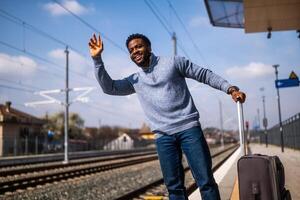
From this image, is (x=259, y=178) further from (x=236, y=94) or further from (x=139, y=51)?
(x=139, y=51)

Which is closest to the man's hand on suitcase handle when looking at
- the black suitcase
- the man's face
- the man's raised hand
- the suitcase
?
the suitcase

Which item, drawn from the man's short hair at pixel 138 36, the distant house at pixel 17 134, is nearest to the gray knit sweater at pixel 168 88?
the man's short hair at pixel 138 36

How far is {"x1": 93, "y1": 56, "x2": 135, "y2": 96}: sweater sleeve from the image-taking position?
11.4 feet

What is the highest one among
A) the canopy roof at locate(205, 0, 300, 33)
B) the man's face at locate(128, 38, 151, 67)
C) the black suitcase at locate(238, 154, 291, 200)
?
the canopy roof at locate(205, 0, 300, 33)

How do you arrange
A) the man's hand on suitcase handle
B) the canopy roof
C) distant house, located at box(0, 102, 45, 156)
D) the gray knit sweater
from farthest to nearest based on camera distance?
distant house, located at box(0, 102, 45, 156), the canopy roof, the gray knit sweater, the man's hand on suitcase handle

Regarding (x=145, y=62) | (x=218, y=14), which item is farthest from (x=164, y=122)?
(x=218, y=14)

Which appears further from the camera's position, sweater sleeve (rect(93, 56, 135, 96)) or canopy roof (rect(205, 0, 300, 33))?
canopy roof (rect(205, 0, 300, 33))

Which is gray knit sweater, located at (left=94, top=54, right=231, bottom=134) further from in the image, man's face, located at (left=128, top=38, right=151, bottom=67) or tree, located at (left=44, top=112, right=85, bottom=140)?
tree, located at (left=44, top=112, right=85, bottom=140)

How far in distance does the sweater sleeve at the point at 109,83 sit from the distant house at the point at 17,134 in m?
37.6

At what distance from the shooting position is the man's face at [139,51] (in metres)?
Answer: 3.44

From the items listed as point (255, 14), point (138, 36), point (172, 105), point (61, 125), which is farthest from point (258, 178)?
point (61, 125)

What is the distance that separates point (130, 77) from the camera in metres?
3.65

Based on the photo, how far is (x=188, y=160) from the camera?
3.29 meters

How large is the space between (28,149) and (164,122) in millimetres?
42875
